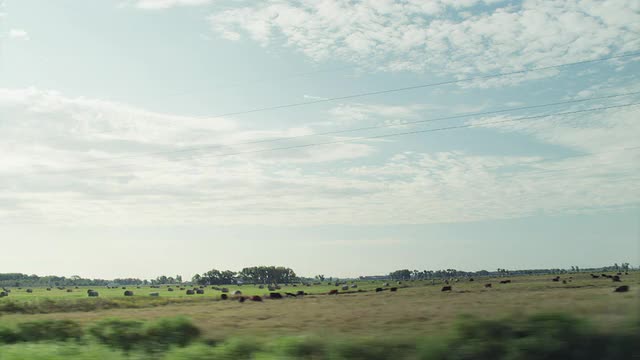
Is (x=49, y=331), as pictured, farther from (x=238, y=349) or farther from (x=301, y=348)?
(x=301, y=348)

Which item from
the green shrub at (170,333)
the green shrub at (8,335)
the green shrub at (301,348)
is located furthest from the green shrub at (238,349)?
the green shrub at (8,335)

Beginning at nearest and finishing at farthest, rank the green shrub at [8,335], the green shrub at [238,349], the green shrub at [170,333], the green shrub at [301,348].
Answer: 1. the green shrub at [301,348]
2. the green shrub at [238,349]
3. the green shrub at [170,333]
4. the green shrub at [8,335]

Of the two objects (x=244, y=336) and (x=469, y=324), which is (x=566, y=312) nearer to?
(x=469, y=324)

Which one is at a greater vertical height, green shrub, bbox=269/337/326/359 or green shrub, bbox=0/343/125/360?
green shrub, bbox=269/337/326/359

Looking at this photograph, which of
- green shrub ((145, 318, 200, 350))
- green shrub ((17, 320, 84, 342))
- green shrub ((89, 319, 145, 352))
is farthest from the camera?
green shrub ((17, 320, 84, 342))

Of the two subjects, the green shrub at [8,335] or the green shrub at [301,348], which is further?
the green shrub at [8,335]

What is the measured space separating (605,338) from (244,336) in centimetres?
1186

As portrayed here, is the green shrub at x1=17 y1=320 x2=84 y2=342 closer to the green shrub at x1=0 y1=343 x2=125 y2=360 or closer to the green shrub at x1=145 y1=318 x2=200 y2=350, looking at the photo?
the green shrub at x1=145 y1=318 x2=200 y2=350

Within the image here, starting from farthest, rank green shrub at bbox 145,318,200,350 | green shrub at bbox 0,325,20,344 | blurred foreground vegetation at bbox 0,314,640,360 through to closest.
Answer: green shrub at bbox 0,325,20,344 < green shrub at bbox 145,318,200,350 < blurred foreground vegetation at bbox 0,314,640,360

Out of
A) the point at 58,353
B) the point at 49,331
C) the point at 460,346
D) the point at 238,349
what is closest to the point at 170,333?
the point at 58,353

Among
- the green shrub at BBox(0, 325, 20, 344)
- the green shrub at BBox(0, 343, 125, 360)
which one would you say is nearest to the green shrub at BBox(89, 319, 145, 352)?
the green shrub at BBox(0, 343, 125, 360)

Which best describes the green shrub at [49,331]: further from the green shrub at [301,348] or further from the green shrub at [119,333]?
the green shrub at [301,348]

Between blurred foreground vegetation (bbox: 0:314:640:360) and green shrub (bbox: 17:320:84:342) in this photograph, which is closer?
blurred foreground vegetation (bbox: 0:314:640:360)

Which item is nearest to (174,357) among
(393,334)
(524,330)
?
(393,334)
